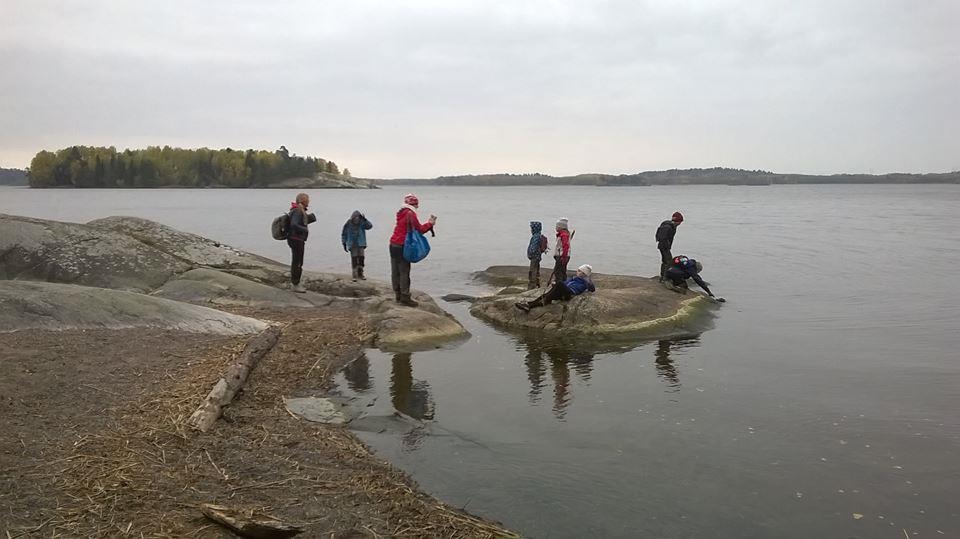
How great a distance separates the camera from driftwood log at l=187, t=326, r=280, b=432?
22.3ft

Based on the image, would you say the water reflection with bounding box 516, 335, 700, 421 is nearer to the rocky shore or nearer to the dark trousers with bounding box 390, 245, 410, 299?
the rocky shore

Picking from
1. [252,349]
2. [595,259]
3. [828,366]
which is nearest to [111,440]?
[252,349]

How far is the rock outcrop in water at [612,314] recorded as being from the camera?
551 inches

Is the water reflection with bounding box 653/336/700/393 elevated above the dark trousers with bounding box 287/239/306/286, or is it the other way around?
the dark trousers with bounding box 287/239/306/286

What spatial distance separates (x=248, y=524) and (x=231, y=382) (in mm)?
3483

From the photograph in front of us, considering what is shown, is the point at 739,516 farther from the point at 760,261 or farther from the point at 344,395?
the point at 760,261

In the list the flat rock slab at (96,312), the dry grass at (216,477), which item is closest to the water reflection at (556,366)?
the dry grass at (216,477)

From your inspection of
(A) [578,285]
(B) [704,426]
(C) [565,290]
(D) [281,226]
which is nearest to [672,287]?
(A) [578,285]

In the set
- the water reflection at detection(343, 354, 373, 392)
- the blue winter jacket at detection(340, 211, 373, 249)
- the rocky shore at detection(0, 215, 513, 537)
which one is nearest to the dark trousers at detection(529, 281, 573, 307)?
the rocky shore at detection(0, 215, 513, 537)

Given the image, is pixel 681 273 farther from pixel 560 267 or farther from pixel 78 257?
pixel 78 257

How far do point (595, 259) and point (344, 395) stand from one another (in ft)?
80.5

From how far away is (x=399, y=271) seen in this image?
44.6ft

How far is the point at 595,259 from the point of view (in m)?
32.3

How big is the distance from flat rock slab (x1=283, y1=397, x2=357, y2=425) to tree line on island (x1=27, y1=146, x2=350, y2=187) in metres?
146
